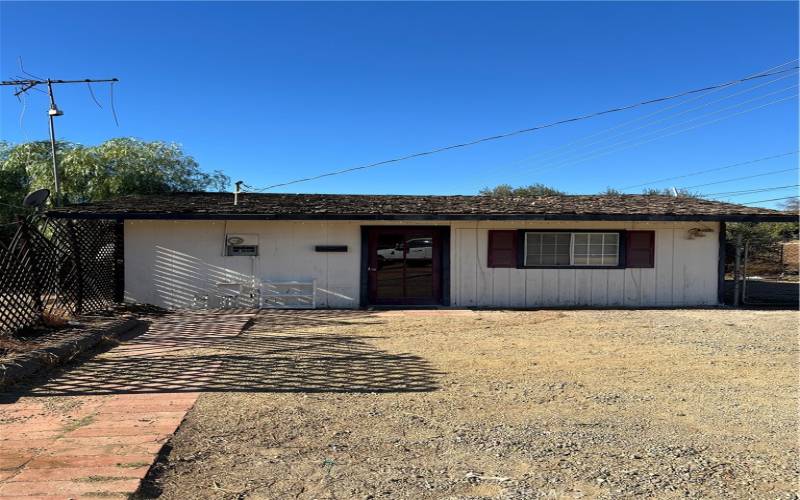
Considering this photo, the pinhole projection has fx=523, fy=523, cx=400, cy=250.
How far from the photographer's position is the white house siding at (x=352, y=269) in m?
11.5

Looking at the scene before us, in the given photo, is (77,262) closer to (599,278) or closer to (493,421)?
(493,421)

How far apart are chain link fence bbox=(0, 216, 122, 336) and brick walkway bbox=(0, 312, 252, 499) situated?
1.60 metres

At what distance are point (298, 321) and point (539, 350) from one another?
4.59 metres

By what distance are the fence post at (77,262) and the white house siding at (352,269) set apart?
1937 millimetres

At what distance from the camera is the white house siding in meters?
11.5

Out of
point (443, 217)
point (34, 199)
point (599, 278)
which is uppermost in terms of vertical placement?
point (34, 199)

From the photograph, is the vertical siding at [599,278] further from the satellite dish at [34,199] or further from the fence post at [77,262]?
the satellite dish at [34,199]

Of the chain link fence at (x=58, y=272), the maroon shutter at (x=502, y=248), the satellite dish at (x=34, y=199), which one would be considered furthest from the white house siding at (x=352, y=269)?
the satellite dish at (x=34, y=199)

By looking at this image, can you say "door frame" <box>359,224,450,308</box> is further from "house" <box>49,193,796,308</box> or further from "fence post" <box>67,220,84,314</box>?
"fence post" <box>67,220,84,314</box>

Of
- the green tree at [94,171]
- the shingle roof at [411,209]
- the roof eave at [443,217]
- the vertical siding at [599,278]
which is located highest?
the green tree at [94,171]

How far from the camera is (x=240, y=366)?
5.95 meters

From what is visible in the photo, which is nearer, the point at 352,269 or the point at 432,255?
the point at 352,269

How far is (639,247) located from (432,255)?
476cm

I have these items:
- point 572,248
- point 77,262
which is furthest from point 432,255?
point 77,262
